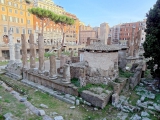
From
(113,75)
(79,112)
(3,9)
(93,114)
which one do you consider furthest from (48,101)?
(3,9)

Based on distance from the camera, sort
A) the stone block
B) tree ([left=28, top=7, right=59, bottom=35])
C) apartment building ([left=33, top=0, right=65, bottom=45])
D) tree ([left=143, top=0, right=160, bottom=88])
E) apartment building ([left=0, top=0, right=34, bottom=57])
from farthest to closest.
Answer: apartment building ([left=33, top=0, right=65, bottom=45]), apartment building ([left=0, top=0, right=34, bottom=57]), tree ([left=28, top=7, right=59, bottom=35]), tree ([left=143, top=0, right=160, bottom=88]), the stone block

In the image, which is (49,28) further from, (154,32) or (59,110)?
(59,110)

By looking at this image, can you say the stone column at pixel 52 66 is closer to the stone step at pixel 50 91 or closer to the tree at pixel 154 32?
the stone step at pixel 50 91

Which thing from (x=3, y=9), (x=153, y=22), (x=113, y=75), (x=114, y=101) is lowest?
(x=114, y=101)

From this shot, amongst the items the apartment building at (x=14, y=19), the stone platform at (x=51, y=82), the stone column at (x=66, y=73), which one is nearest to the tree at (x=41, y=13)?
the apartment building at (x=14, y=19)

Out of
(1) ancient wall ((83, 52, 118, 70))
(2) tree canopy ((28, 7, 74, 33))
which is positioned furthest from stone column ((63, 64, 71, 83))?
(2) tree canopy ((28, 7, 74, 33))

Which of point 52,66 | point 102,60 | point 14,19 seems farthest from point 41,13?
point 102,60

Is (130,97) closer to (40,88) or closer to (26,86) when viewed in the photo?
(40,88)

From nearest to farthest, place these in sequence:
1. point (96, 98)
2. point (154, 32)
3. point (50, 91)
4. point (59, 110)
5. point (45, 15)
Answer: point (59, 110) → point (96, 98) → point (154, 32) → point (50, 91) → point (45, 15)

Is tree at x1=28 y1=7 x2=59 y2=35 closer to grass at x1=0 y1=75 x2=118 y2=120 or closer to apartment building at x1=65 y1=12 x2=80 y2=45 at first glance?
apartment building at x1=65 y1=12 x2=80 y2=45

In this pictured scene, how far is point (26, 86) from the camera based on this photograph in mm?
12445

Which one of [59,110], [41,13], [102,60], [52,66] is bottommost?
[59,110]

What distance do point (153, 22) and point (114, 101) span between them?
23.1ft

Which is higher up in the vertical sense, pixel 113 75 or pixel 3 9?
pixel 3 9
